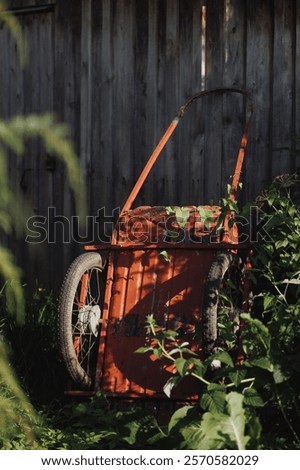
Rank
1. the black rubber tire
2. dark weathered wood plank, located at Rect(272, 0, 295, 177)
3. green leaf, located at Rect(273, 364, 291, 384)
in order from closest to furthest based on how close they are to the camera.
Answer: green leaf, located at Rect(273, 364, 291, 384) < the black rubber tire < dark weathered wood plank, located at Rect(272, 0, 295, 177)

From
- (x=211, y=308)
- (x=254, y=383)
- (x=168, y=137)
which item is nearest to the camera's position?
(x=254, y=383)

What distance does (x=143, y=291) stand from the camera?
3258mm

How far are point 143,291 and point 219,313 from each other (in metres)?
0.38

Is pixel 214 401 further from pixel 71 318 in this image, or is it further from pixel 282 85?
pixel 282 85

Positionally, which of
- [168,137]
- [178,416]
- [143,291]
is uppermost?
[168,137]

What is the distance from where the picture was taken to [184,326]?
10.3ft

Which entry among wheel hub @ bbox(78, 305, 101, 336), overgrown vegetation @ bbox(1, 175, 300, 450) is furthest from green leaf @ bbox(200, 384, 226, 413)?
wheel hub @ bbox(78, 305, 101, 336)

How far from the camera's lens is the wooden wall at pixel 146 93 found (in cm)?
405

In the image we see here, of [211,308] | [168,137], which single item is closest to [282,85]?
[168,137]

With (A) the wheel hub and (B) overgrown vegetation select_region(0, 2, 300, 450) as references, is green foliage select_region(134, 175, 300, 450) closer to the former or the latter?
(B) overgrown vegetation select_region(0, 2, 300, 450)

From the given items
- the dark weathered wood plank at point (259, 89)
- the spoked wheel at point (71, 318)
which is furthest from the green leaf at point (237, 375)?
the dark weathered wood plank at point (259, 89)

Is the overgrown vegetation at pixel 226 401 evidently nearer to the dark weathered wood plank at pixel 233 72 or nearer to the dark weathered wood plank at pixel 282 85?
the dark weathered wood plank at pixel 282 85

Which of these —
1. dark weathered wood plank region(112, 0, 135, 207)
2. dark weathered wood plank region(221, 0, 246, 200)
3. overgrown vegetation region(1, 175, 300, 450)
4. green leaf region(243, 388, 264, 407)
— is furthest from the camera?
dark weathered wood plank region(112, 0, 135, 207)

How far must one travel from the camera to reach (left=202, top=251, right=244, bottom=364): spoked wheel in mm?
2863
